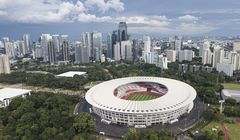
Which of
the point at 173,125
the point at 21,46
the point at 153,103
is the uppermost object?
the point at 21,46

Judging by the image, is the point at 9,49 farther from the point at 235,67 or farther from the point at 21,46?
the point at 235,67

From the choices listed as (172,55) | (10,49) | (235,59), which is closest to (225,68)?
(235,59)

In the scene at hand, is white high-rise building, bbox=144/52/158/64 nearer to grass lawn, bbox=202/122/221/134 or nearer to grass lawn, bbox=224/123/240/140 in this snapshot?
grass lawn, bbox=202/122/221/134

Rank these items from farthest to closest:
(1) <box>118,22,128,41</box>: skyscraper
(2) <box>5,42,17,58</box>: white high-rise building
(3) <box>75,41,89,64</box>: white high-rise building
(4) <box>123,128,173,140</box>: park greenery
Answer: (2) <box>5,42,17,58</box>: white high-rise building
(1) <box>118,22,128,41</box>: skyscraper
(3) <box>75,41,89,64</box>: white high-rise building
(4) <box>123,128,173,140</box>: park greenery

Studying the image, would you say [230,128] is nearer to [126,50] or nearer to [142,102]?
[142,102]

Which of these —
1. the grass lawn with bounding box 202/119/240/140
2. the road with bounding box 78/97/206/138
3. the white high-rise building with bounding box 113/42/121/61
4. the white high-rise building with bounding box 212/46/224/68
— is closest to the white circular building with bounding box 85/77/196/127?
the road with bounding box 78/97/206/138

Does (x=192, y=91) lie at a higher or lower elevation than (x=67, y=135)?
higher

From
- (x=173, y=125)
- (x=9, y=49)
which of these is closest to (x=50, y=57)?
(x=9, y=49)
